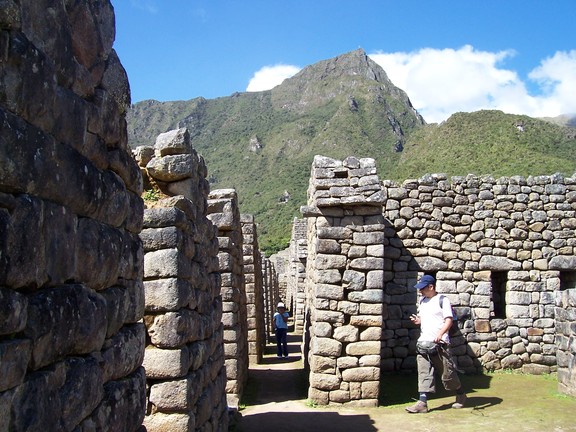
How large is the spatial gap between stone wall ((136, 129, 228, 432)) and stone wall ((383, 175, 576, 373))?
6064 mm

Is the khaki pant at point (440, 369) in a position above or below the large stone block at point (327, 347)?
below

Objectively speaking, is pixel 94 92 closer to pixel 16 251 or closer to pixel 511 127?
pixel 16 251

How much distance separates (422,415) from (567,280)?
5.43m

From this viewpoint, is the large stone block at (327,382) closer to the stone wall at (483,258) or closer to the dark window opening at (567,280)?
the stone wall at (483,258)

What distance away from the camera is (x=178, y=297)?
474 centimetres

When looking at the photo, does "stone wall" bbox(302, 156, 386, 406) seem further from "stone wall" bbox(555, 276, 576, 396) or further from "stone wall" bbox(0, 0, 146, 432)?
"stone wall" bbox(0, 0, 146, 432)

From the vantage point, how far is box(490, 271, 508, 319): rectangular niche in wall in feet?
40.8

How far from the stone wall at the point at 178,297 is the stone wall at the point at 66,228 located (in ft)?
3.47

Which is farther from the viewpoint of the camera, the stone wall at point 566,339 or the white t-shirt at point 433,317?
the stone wall at point 566,339

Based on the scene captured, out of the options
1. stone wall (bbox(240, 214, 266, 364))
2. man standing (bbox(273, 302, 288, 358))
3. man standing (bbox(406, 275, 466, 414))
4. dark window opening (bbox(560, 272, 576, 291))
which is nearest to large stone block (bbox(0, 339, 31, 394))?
man standing (bbox(406, 275, 466, 414))

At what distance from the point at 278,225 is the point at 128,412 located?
2300 inches

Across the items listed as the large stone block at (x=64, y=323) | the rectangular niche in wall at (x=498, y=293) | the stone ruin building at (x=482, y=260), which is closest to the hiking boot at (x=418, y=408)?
the stone ruin building at (x=482, y=260)

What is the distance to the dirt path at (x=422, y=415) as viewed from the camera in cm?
802

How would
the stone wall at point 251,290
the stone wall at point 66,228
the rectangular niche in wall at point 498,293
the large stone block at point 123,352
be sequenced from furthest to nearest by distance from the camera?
the stone wall at point 251,290 < the rectangular niche in wall at point 498,293 < the large stone block at point 123,352 < the stone wall at point 66,228
